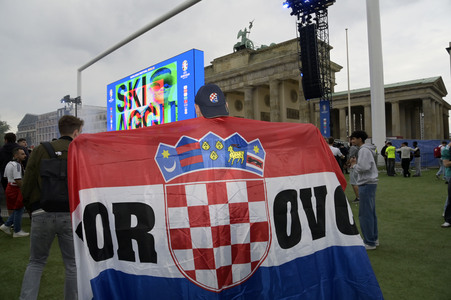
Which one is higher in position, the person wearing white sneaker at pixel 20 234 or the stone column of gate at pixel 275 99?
the stone column of gate at pixel 275 99

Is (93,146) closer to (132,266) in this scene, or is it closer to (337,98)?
(132,266)

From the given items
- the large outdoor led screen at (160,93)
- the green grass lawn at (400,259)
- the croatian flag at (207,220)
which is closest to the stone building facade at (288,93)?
the large outdoor led screen at (160,93)

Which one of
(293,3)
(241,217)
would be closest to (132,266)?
(241,217)

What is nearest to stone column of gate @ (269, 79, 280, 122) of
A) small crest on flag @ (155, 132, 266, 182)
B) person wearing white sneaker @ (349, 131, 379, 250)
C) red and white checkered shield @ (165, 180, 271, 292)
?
person wearing white sneaker @ (349, 131, 379, 250)

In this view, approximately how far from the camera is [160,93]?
9477mm

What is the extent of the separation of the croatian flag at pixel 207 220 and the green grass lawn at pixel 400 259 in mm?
1376

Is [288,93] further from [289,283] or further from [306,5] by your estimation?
[289,283]

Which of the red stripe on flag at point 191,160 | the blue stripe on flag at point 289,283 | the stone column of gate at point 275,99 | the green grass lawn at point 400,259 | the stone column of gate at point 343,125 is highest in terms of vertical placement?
the stone column of gate at point 275,99

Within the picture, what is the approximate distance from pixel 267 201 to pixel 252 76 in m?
36.8

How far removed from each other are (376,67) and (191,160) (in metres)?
19.2

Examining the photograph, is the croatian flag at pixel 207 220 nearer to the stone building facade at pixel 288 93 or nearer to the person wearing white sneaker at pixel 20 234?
the person wearing white sneaker at pixel 20 234

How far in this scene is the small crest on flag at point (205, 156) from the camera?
93.4 inches

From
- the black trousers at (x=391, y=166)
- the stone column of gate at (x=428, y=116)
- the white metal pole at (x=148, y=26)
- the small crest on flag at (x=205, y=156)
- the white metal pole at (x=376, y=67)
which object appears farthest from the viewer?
the stone column of gate at (x=428, y=116)

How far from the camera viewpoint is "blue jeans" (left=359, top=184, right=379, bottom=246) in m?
4.69
